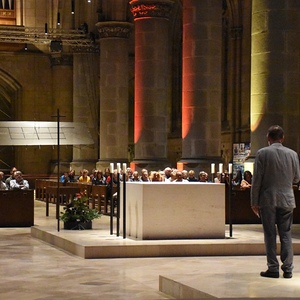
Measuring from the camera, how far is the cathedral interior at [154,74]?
19.8 meters

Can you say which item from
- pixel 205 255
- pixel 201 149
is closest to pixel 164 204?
pixel 205 255

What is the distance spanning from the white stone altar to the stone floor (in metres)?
0.42

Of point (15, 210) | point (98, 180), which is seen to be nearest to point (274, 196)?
point (15, 210)

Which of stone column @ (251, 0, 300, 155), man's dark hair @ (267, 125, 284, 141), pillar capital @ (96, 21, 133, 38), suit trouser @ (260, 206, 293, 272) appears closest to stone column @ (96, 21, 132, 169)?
pillar capital @ (96, 21, 133, 38)

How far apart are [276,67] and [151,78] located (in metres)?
11.6

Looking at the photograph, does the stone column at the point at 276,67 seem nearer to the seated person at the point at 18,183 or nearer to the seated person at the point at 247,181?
the seated person at the point at 247,181

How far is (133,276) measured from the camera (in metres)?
12.2

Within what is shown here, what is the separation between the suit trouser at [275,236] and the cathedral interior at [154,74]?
9.69m

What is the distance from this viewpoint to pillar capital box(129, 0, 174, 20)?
30.7 meters

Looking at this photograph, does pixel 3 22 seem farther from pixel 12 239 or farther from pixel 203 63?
pixel 12 239

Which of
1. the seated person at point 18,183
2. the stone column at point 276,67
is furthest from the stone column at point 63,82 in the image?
the stone column at point 276,67

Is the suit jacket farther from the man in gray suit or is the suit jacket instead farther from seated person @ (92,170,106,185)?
seated person @ (92,170,106,185)

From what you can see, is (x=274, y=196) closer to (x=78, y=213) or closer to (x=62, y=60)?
(x=78, y=213)

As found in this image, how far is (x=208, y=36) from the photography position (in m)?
25.6
